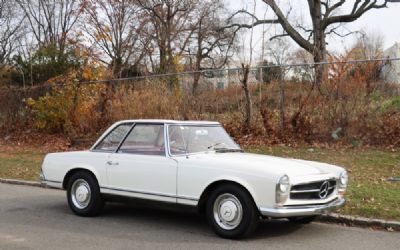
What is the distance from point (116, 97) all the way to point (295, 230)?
Answer: 13438 millimetres

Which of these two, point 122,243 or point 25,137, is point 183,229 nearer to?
point 122,243

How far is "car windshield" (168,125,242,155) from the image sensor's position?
23.5 ft

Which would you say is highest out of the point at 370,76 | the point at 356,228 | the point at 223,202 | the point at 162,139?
the point at 370,76

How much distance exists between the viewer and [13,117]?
23156 millimetres

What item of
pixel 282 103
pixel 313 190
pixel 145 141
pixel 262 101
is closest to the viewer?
Result: pixel 313 190

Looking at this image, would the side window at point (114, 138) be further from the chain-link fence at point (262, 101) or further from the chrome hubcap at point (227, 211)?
the chain-link fence at point (262, 101)

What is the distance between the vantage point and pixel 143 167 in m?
7.12

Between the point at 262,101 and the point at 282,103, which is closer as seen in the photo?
the point at 282,103

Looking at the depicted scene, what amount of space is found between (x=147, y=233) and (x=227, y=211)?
1184 mm

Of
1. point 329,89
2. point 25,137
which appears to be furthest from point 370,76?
A: point 25,137

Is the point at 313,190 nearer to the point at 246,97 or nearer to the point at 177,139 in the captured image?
the point at 177,139

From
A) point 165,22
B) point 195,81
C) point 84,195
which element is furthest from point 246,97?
point 165,22

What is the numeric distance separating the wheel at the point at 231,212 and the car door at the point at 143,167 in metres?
0.62

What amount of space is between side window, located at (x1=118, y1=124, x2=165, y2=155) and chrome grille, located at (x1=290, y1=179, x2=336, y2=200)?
1.97 metres
